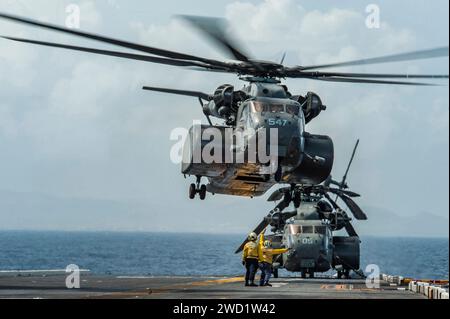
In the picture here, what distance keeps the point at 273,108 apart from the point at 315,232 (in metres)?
18.5

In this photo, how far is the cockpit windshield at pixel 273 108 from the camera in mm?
28875

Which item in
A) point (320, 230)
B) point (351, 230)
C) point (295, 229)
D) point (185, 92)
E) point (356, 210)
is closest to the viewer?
point (185, 92)

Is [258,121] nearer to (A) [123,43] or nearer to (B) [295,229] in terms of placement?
(A) [123,43]

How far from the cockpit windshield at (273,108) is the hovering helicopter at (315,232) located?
15.6m

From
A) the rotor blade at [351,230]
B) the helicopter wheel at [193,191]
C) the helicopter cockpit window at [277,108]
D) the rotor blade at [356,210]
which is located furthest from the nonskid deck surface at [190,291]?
the rotor blade at [351,230]

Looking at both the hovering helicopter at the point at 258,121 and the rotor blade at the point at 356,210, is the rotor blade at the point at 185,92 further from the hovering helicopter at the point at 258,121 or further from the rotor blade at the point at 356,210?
the rotor blade at the point at 356,210

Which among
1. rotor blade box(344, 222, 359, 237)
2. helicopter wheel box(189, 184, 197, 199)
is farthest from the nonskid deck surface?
rotor blade box(344, 222, 359, 237)

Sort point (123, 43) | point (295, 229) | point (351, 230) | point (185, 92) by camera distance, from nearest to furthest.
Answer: point (123, 43), point (185, 92), point (295, 229), point (351, 230)

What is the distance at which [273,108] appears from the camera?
29.0 m

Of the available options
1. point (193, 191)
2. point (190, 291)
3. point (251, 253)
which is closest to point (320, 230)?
point (193, 191)

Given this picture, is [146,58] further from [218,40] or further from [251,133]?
[251,133]
